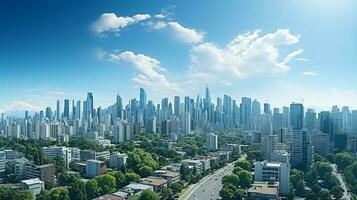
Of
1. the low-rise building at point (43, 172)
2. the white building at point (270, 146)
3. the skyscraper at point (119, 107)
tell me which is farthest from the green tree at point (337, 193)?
the skyscraper at point (119, 107)

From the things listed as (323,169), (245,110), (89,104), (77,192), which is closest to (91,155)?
(77,192)

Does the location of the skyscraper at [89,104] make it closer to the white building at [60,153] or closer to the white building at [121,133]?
the white building at [121,133]

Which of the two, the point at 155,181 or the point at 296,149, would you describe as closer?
the point at 155,181

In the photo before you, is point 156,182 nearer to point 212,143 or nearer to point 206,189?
point 206,189

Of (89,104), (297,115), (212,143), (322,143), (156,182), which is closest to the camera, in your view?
(156,182)

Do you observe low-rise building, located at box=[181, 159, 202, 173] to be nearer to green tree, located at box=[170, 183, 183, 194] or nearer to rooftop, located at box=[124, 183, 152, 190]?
green tree, located at box=[170, 183, 183, 194]

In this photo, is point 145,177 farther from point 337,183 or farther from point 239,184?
point 337,183
